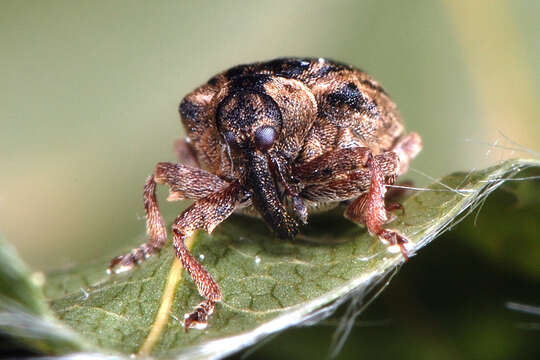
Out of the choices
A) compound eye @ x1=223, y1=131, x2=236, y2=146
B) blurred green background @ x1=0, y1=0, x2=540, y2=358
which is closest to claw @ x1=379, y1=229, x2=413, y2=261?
compound eye @ x1=223, y1=131, x2=236, y2=146

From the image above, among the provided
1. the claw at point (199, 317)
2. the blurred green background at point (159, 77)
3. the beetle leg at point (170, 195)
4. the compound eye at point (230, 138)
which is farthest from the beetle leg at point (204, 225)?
the blurred green background at point (159, 77)

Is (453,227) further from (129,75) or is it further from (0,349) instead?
(129,75)

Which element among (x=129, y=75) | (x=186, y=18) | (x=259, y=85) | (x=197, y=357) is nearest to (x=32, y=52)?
(x=129, y=75)

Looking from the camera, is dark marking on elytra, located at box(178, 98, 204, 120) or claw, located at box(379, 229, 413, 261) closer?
claw, located at box(379, 229, 413, 261)

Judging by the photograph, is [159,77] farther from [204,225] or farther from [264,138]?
[204,225]

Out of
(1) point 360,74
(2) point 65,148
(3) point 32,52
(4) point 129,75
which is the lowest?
(1) point 360,74

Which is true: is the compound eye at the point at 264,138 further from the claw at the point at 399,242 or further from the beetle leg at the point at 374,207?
the claw at the point at 399,242

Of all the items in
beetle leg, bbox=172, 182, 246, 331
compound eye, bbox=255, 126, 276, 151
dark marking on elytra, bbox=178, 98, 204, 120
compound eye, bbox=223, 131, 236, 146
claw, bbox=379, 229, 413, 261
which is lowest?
claw, bbox=379, 229, 413, 261

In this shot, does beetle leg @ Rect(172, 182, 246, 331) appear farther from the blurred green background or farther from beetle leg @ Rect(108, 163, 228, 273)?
the blurred green background
